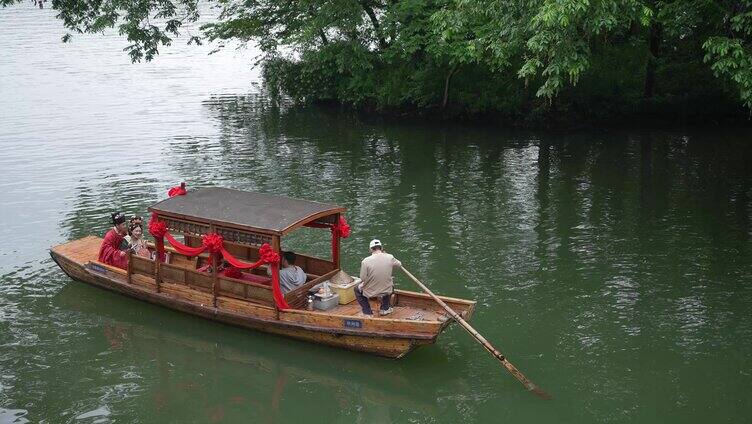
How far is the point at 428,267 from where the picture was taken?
1831 cm

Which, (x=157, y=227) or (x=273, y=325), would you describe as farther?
(x=157, y=227)

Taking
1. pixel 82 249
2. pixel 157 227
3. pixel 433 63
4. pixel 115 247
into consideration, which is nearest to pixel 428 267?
pixel 157 227

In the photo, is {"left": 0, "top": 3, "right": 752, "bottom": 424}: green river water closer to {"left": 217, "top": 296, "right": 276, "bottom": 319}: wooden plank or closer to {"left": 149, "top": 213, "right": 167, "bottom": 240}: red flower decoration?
{"left": 217, "top": 296, "right": 276, "bottom": 319}: wooden plank

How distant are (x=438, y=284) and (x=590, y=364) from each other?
4.30m

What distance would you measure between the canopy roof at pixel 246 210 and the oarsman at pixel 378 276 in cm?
Answer: 139

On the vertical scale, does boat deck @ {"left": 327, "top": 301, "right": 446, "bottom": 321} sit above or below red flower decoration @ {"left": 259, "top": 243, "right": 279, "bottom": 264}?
below

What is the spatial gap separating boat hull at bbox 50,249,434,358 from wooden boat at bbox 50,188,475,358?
2cm

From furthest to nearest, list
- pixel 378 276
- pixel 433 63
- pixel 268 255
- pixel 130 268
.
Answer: pixel 433 63 → pixel 130 268 → pixel 268 255 → pixel 378 276

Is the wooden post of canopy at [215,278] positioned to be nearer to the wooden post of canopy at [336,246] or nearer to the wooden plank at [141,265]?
the wooden plank at [141,265]

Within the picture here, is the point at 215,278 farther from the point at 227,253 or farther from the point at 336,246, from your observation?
the point at 336,246

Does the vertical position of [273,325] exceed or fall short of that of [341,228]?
it falls short

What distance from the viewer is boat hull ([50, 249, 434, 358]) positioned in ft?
44.9

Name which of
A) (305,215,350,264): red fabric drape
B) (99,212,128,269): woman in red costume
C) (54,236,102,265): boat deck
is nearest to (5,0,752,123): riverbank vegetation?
(54,236,102,265): boat deck

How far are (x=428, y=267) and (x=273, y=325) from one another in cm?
462
